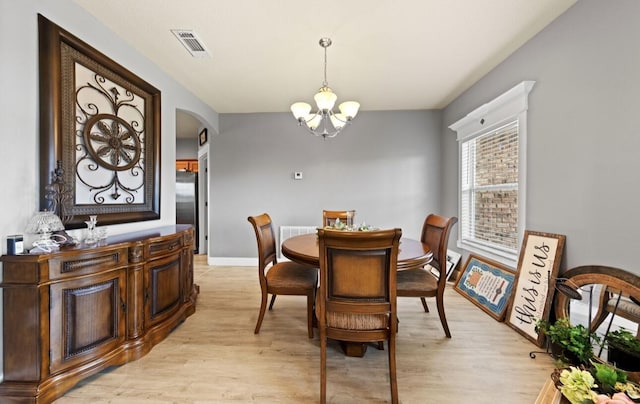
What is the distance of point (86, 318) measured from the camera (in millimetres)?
1529

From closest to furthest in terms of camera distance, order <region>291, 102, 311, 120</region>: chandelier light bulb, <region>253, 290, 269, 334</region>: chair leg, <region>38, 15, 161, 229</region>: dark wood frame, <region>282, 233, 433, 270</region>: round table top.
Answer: <region>38, 15, 161, 229</region>: dark wood frame, <region>282, 233, 433, 270</region>: round table top, <region>253, 290, 269, 334</region>: chair leg, <region>291, 102, 311, 120</region>: chandelier light bulb

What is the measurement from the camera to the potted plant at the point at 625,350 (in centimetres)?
115

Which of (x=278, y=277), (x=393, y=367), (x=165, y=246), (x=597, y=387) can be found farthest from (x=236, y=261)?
(x=597, y=387)

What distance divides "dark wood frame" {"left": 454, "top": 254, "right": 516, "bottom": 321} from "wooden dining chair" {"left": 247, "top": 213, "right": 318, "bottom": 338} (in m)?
1.82

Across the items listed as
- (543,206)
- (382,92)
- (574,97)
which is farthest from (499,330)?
(382,92)

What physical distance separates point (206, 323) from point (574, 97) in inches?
142

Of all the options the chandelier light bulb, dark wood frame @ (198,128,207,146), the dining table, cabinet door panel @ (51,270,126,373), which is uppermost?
dark wood frame @ (198,128,207,146)

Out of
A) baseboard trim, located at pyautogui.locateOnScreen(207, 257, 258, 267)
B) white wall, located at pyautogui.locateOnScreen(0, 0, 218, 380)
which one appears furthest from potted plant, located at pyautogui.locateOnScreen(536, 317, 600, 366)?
baseboard trim, located at pyautogui.locateOnScreen(207, 257, 258, 267)

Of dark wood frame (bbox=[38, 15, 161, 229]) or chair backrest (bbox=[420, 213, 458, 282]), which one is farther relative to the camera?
chair backrest (bbox=[420, 213, 458, 282])

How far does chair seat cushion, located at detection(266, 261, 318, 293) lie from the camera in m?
1.99

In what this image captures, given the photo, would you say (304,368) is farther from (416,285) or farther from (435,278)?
(435,278)

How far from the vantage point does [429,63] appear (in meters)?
2.58

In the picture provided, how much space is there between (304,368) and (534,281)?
6.70ft

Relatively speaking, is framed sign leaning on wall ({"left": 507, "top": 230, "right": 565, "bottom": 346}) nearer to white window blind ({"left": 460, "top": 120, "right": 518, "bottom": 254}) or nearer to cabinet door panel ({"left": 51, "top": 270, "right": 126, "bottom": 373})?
white window blind ({"left": 460, "top": 120, "right": 518, "bottom": 254})
